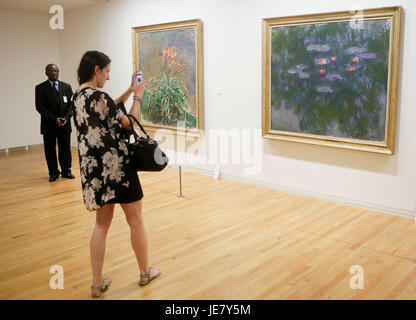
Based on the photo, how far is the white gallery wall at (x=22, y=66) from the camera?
8.54 metres

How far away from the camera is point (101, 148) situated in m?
2.69

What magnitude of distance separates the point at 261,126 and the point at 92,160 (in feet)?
10.6

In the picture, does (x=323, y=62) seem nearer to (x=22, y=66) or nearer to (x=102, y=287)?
(x=102, y=287)

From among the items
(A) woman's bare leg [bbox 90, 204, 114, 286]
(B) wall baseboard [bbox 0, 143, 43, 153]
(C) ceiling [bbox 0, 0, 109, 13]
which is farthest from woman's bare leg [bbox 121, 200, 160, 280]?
(B) wall baseboard [bbox 0, 143, 43, 153]

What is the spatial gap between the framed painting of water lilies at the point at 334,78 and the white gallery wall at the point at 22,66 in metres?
5.56

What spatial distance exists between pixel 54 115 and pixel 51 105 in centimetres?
15

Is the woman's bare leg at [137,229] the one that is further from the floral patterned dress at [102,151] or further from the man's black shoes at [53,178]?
the man's black shoes at [53,178]

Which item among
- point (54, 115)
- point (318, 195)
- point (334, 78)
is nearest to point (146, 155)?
point (334, 78)

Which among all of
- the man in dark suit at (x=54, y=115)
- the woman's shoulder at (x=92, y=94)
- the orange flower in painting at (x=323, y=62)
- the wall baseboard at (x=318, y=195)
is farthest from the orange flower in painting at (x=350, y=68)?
the man in dark suit at (x=54, y=115)

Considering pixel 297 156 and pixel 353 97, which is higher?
pixel 353 97

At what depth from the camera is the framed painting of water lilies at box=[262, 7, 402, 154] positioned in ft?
14.4

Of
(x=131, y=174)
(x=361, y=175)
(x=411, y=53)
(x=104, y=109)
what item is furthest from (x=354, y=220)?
(x=104, y=109)

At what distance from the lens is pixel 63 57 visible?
9.23m
